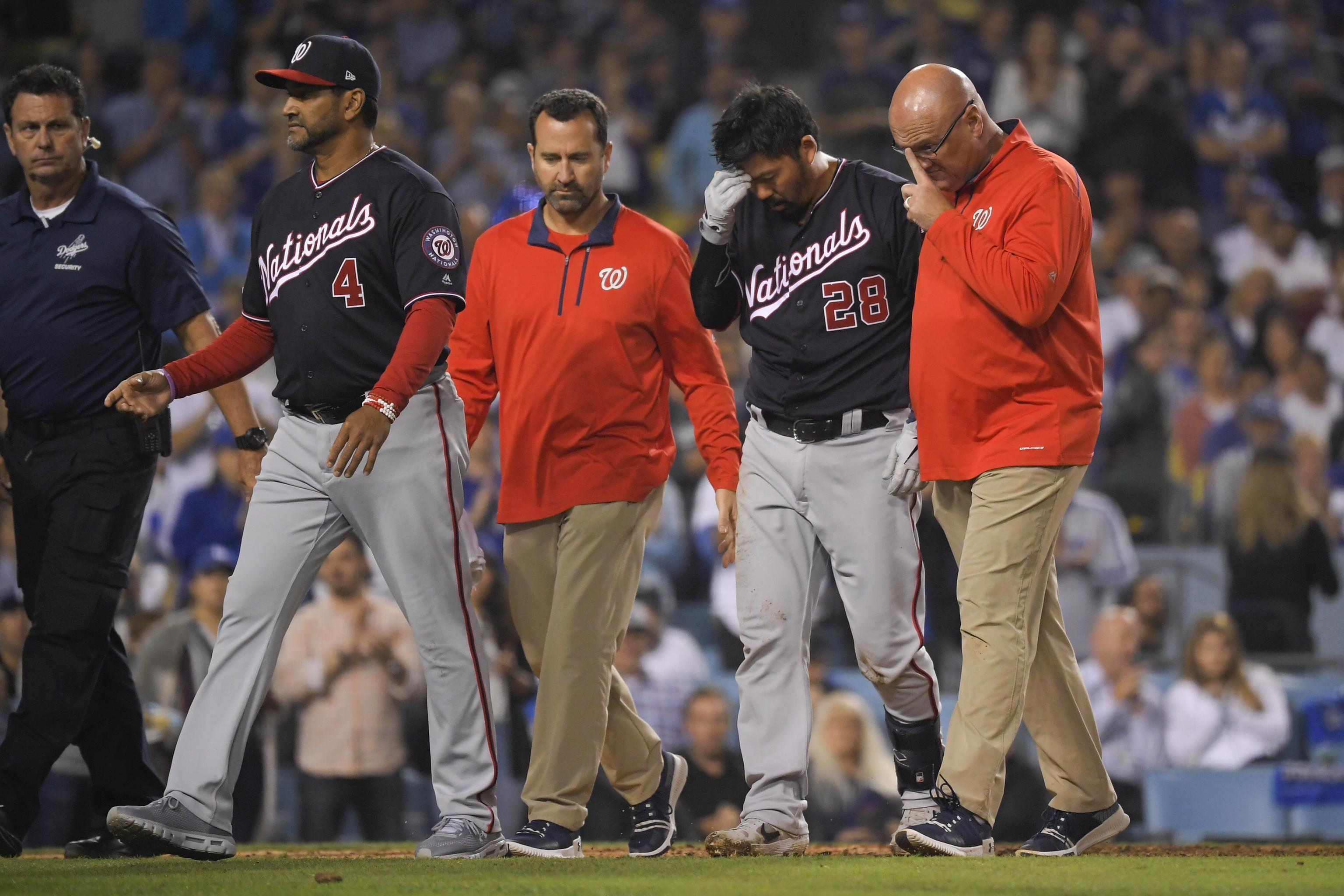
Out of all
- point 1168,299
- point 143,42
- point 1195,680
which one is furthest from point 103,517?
point 143,42

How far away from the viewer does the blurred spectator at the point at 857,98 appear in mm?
12961

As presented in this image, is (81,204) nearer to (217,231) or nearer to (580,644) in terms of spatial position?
(580,644)

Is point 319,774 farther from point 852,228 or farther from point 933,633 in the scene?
point 852,228

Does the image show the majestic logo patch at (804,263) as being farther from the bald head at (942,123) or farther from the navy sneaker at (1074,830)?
the navy sneaker at (1074,830)

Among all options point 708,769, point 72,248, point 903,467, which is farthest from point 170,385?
point 708,769

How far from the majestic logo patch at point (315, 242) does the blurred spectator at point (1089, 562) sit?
543 cm

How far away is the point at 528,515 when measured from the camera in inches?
203

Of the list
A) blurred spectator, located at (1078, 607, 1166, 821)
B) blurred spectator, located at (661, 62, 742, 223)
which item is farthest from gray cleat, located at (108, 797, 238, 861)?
blurred spectator, located at (661, 62, 742, 223)

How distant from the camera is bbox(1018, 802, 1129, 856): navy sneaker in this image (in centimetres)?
496

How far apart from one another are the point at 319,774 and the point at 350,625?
29.2 inches

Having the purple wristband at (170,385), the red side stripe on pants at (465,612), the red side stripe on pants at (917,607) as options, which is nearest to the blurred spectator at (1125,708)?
the red side stripe on pants at (917,607)

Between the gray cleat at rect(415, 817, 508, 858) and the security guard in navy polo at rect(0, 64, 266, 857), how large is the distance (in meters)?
1.02

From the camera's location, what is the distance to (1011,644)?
4.66 meters

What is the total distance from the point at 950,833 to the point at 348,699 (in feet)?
14.0
